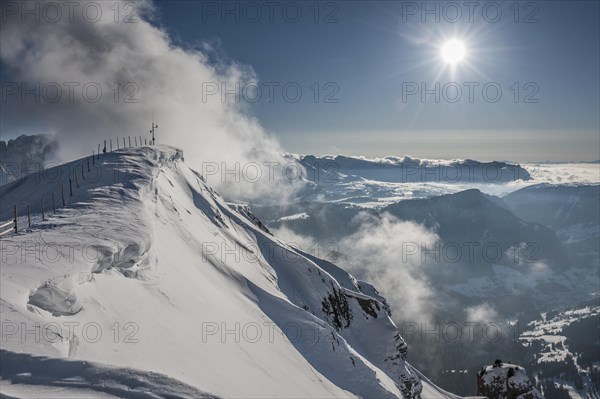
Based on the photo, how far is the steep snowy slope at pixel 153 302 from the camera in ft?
35.7

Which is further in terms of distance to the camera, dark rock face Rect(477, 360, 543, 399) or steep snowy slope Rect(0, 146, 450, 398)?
dark rock face Rect(477, 360, 543, 399)

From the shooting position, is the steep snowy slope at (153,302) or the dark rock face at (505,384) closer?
the steep snowy slope at (153,302)

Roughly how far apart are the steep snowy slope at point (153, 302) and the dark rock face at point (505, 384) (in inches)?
730

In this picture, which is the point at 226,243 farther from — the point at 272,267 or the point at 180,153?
the point at 180,153

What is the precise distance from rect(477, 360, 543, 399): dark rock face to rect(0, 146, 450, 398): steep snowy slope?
18540 mm

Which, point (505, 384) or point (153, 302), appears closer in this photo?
point (153, 302)

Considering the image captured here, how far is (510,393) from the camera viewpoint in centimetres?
5503

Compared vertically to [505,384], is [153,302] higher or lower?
higher

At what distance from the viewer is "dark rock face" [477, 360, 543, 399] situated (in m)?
54.6

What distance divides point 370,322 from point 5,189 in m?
50.6

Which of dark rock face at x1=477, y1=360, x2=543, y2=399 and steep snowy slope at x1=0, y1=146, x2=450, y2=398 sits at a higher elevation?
steep snowy slope at x1=0, y1=146, x2=450, y2=398

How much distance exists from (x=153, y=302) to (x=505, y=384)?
58.1 meters

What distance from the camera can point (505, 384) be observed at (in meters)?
55.9

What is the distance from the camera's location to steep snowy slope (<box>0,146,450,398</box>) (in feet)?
35.7
